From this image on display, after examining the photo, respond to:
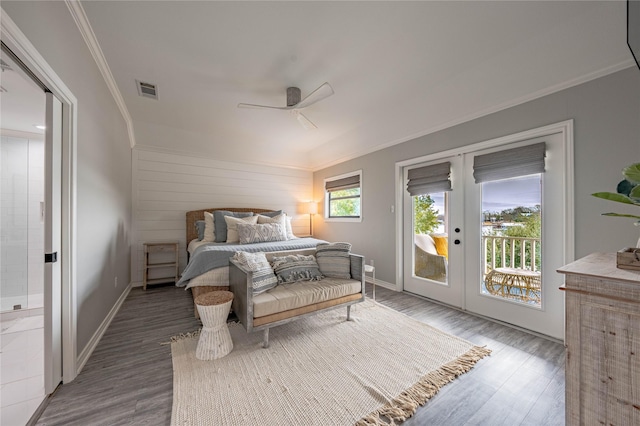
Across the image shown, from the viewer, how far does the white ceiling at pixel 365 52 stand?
181cm

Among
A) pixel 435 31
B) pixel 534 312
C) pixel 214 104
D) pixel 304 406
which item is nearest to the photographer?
pixel 304 406

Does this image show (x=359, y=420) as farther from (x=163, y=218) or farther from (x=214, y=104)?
(x=163, y=218)

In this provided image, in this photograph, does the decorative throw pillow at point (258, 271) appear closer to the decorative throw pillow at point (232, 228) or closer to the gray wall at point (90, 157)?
the gray wall at point (90, 157)

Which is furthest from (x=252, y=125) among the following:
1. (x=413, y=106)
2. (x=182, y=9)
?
(x=413, y=106)

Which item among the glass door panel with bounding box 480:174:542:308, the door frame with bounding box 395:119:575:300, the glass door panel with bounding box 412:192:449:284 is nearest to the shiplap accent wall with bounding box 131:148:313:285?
the glass door panel with bounding box 412:192:449:284

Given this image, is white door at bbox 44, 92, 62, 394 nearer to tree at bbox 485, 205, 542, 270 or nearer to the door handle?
the door handle

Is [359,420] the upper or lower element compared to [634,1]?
lower

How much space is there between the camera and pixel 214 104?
329 cm

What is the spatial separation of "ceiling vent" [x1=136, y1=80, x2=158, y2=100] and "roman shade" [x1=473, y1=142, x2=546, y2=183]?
401 centimetres

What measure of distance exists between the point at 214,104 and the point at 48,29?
1942 mm

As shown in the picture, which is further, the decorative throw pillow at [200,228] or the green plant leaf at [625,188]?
the decorative throw pillow at [200,228]

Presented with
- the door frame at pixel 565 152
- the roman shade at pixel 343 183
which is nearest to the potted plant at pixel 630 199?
the door frame at pixel 565 152

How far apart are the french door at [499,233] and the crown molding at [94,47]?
Answer: 3731 mm

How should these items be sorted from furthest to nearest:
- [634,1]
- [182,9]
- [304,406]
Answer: [182,9], [304,406], [634,1]
